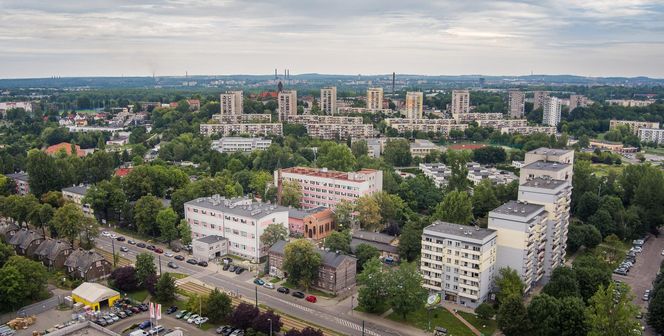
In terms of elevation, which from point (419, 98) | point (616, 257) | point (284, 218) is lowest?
point (616, 257)

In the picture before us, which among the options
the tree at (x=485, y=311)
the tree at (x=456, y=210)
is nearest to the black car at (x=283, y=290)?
the tree at (x=485, y=311)

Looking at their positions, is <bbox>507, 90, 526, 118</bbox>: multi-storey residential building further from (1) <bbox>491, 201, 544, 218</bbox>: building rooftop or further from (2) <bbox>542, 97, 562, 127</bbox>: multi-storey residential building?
(1) <bbox>491, 201, 544, 218</bbox>: building rooftop

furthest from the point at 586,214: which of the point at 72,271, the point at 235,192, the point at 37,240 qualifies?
the point at 37,240

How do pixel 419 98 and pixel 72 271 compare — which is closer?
pixel 72 271

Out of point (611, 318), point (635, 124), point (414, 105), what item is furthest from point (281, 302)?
point (635, 124)

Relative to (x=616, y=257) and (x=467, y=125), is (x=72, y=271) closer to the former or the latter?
(x=616, y=257)

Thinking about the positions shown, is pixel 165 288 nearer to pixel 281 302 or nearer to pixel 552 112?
pixel 281 302

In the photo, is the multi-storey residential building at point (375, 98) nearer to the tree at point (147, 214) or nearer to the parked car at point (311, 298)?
the tree at point (147, 214)

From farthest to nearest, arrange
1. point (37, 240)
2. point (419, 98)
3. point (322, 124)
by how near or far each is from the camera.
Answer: point (419, 98) < point (322, 124) < point (37, 240)
